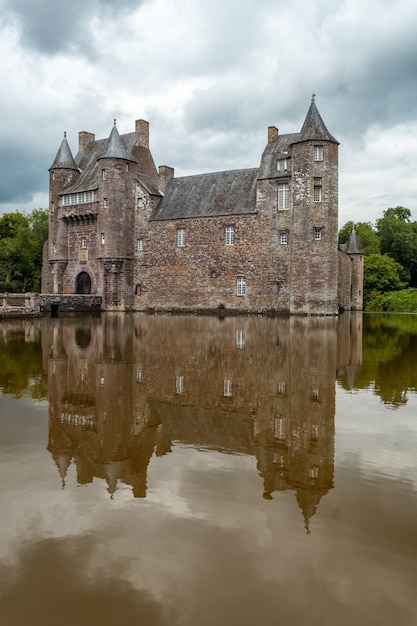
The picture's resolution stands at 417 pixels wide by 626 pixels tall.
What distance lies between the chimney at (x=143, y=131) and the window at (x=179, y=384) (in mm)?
39536

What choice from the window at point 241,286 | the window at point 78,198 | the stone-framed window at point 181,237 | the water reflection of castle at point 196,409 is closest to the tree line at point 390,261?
the window at point 241,286

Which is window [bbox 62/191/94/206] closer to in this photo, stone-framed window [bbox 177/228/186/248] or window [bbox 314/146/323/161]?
stone-framed window [bbox 177/228/186/248]

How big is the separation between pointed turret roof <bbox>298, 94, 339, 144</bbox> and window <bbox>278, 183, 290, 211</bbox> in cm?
342

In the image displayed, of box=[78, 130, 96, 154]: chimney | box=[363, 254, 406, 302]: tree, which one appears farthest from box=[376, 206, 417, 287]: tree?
box=[78, 130, 96, 154]: chimney

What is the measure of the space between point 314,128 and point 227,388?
31406mm

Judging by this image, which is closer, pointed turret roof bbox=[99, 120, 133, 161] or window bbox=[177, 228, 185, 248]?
pointed turret roof bbox=[99, 120, 133, 161]

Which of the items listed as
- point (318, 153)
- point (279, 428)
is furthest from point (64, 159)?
point (279, 428)

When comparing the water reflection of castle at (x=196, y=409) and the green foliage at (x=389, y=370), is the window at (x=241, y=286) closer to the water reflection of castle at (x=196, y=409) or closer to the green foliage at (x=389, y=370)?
the green foliage at (x=389, y=370)

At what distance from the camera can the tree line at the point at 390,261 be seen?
60469mm

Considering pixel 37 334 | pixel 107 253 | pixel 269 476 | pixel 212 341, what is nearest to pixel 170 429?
pixel 269 476

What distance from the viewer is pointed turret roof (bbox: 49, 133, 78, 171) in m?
46.8

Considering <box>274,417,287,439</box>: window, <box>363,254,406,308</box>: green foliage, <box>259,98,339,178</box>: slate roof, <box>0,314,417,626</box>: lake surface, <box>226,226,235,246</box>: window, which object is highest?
<box>259,98,339,178</box>: slate roof

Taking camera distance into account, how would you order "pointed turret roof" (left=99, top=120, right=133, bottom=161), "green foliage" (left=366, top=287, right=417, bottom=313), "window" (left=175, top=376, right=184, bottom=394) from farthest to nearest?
"green foliage" (left=366, top=287, right=417, bottom=313) → "pointed turret roof" (left=99, top=120, right=133, bottom=161) → "window" (left=175, top=376, right=184, bottom=394)

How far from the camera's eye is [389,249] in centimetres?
7925
